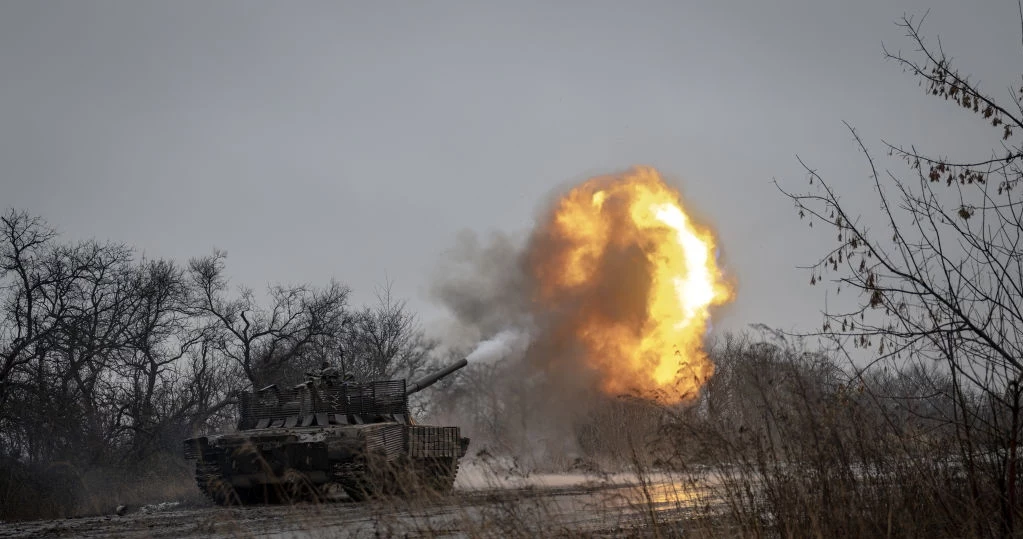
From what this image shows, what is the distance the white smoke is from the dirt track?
13.8 metres

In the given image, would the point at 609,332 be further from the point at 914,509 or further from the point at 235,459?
the point at 914,509

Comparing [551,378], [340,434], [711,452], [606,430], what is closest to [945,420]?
[711,452]

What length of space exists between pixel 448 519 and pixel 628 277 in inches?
761

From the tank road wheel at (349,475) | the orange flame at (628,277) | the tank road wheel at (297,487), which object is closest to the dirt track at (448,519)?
the tank road wheel at (297,487)

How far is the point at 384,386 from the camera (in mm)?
21938

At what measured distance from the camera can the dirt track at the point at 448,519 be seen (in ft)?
22.4

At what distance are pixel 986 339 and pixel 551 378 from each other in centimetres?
2701

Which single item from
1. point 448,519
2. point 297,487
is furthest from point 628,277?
point 297,487

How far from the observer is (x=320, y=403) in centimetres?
2105

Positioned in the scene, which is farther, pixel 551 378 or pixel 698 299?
pixel 551 378

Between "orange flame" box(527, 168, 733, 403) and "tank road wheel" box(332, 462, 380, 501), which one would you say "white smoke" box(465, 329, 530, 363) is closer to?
"orange flame" box(527, 168, 733, 403)

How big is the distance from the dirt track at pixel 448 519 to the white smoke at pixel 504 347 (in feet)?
45.3

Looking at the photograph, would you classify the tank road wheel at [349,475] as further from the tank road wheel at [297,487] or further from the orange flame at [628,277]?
the orange flame at [628,277]

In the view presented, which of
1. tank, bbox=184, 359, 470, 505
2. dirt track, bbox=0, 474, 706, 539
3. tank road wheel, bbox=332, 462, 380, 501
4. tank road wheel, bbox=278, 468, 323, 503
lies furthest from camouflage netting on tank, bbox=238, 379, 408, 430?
dirt track, bbox=0, 474, 706, 539
